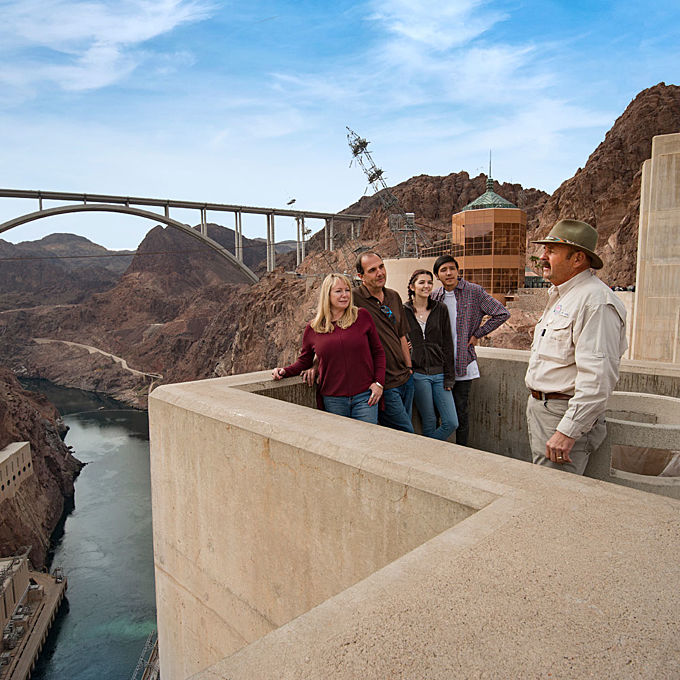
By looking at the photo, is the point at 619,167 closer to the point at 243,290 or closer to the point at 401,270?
the point at 401,270

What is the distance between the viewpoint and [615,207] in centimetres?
3328

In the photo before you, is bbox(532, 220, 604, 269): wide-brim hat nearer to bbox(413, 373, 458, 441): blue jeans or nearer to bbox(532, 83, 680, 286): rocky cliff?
bbox(413, 373, 458, 441): blue jeans

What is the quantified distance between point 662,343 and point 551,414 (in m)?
9.31

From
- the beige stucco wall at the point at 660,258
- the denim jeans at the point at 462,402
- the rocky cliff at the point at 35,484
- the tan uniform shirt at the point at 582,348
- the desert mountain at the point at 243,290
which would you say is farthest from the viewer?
the desert mountain at the point at 243,290

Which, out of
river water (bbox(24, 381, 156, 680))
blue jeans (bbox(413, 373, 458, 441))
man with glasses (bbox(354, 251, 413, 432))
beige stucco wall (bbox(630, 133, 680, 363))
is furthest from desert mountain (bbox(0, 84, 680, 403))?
man with glasses (bbox(354, 251, 413, 432))

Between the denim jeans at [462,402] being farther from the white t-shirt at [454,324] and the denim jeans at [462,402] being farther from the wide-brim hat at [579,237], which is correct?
the wide-brim hat at [579,237]

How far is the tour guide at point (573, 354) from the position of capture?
2385 millimetres

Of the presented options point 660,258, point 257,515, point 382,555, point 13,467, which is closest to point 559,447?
point 382,555

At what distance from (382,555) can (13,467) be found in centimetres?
3686

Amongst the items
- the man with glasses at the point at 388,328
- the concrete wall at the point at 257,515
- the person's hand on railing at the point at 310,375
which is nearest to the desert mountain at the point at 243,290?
the man with glasses at the point at 388,328

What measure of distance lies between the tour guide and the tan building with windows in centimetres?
2339

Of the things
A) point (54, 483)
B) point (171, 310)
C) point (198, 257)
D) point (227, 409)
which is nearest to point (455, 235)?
point (227, 409)

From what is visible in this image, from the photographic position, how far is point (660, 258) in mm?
10219

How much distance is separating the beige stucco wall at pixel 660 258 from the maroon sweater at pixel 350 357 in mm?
8299
